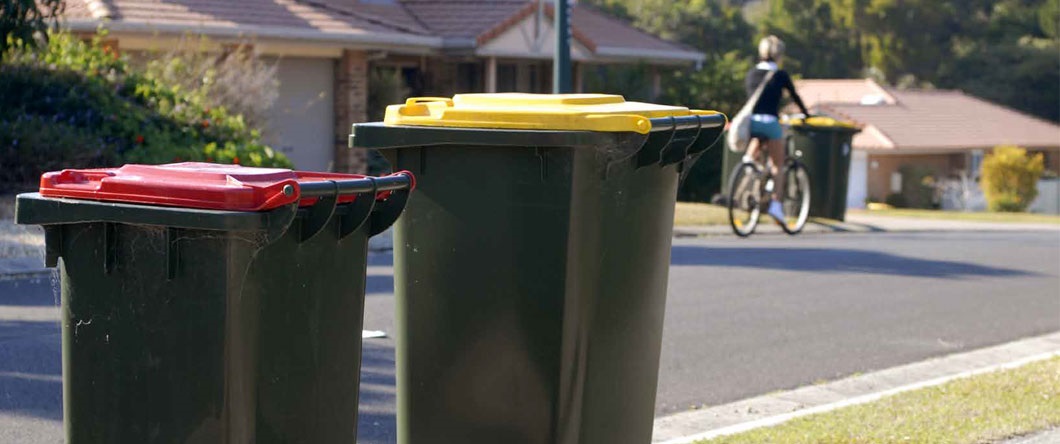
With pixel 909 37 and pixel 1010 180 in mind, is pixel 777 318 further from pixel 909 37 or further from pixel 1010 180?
pixel 909 37

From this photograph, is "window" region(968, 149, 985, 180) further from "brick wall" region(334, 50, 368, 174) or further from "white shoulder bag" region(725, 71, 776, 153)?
"white shoulder bag" region(725, 71, 776, 153)

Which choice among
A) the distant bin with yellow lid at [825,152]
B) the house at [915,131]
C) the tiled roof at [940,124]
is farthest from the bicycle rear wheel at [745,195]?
the tiled roof at [940,124]

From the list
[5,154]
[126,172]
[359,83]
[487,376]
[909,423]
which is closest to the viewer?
[126,172]

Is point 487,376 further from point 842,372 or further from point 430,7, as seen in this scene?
point 430,7

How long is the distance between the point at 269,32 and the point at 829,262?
33.9 ft

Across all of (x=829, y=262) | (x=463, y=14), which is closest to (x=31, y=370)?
(x=829, y=262)

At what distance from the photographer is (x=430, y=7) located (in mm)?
25781

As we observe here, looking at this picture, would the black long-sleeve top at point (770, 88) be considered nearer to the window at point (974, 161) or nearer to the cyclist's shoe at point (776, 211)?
the cyclist's shoe at point (776, 211)

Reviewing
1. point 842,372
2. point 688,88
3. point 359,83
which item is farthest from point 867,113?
point 842,372

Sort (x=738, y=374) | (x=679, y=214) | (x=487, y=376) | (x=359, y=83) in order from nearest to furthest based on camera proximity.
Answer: (x=487, y=376), (x=738, y=374), (x=679, y=214), (x=359, y=83)

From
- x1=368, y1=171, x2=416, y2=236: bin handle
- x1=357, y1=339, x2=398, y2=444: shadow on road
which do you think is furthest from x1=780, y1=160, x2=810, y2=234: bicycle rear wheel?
x1=368, y1=171, x2=416, y2=236: bin handle

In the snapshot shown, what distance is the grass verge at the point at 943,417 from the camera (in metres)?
6.20

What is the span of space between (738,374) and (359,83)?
607 inches

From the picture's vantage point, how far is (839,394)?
755 centimetres
